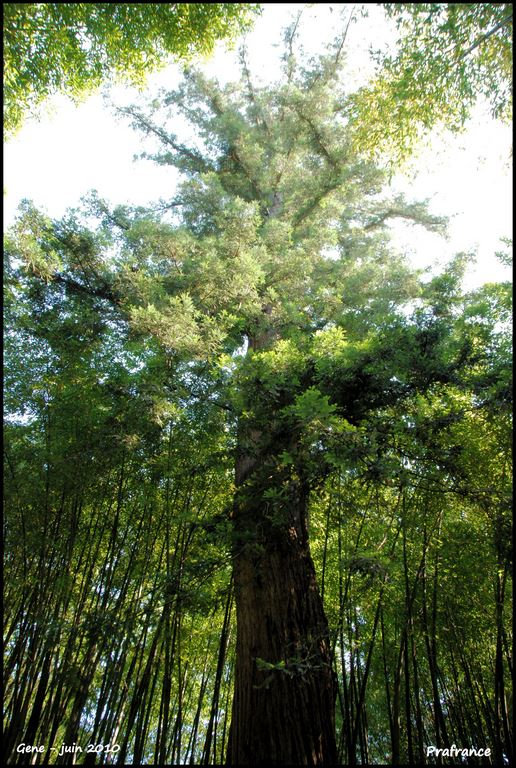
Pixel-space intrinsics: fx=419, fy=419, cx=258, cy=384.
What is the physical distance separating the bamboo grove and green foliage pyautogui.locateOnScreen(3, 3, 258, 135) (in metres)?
1.22

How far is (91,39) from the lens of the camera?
8.87ft

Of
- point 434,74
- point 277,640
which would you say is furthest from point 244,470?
point 434,74

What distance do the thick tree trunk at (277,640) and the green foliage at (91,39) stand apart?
9.28ft

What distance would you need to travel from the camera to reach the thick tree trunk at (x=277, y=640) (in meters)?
2.38

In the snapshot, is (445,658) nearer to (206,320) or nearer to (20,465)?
(206,320)

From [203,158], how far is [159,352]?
4.90 meters

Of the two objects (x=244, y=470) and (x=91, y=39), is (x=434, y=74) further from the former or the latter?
(x=244, y=470)

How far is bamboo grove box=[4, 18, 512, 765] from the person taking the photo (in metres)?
2.67

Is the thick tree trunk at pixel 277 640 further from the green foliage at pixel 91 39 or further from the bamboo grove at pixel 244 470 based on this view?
the green foliage at pixel 91 39

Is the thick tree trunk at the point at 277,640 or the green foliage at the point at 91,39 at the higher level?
the green foliage at the point at 91,39

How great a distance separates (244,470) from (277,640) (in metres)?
1.42

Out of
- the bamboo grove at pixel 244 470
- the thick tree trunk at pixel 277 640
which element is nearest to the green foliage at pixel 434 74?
the bamboo grove at pixel 244 470

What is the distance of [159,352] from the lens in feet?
12.2

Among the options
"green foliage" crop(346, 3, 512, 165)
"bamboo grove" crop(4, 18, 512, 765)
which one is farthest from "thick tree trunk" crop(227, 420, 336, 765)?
"green foliage" crop(346, 3, 512, 165)
